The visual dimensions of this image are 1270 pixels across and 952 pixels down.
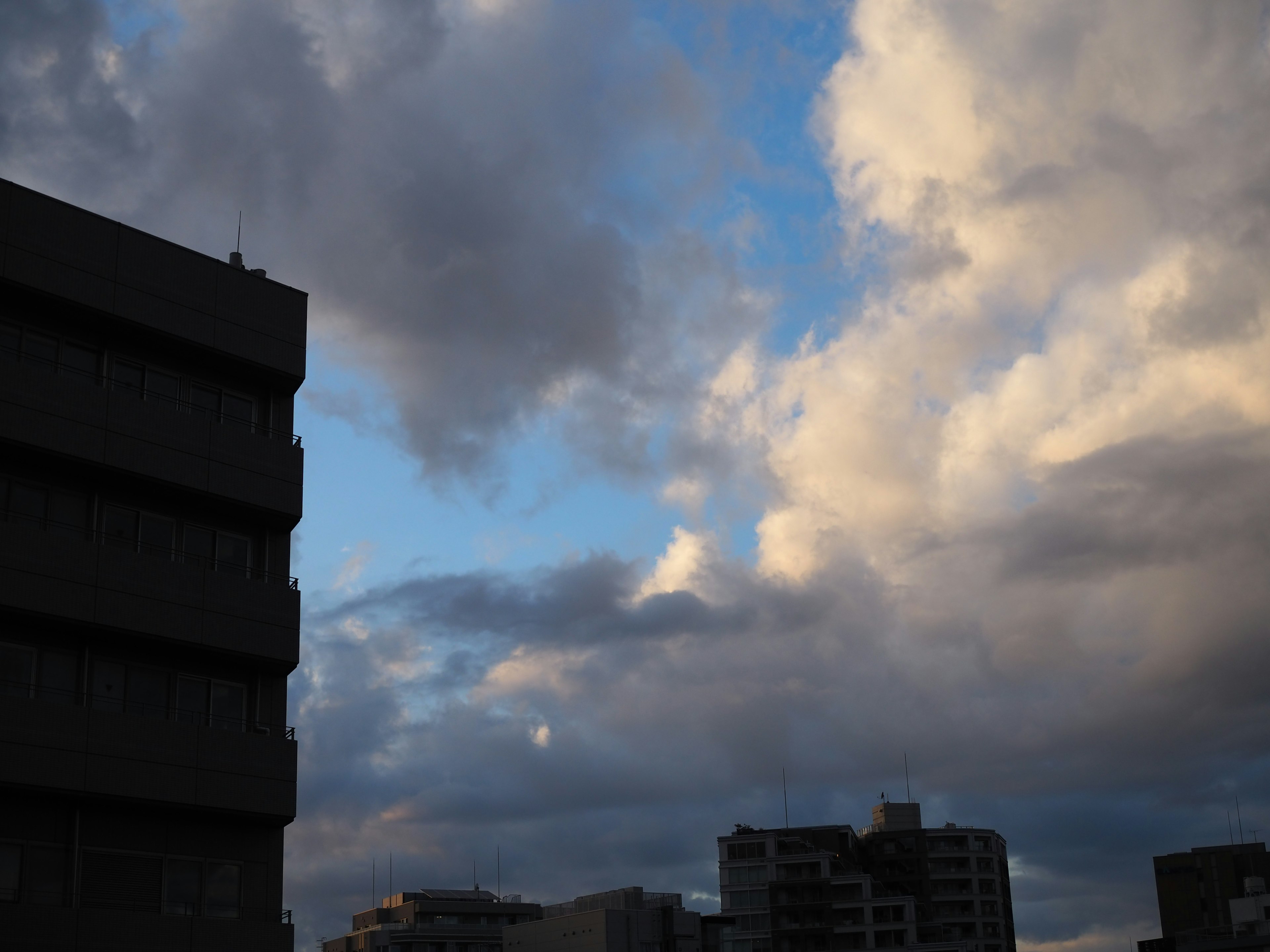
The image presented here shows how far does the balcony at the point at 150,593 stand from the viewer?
123 feet

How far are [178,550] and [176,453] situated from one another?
330 centimetres

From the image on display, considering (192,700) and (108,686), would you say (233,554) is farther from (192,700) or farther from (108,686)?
(108,686)

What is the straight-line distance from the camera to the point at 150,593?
1574 inches

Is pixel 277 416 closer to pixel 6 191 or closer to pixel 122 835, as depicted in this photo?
pixel 6 191

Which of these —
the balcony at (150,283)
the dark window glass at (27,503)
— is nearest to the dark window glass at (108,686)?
the dark window glass at (27,503)

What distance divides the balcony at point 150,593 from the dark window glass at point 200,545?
10 centimetres

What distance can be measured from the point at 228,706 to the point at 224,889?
5878mm

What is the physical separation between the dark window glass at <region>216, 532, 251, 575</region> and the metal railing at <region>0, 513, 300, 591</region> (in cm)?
2

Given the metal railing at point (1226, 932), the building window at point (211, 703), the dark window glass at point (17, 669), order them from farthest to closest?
1. the metal railing at point (1226, 932)
2. the building window at point (211, 703)
3. the dark window glass at point (17, 669)

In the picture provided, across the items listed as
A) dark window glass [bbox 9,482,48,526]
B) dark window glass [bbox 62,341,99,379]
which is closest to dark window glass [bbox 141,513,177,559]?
dark window glass [bbox 9,482,48,526]

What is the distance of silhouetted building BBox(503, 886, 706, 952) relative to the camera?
511ft

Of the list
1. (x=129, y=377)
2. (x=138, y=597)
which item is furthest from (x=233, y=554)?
(x=129, y=377)

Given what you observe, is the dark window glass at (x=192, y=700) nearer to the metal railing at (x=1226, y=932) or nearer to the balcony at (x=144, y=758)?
the balcony at (x=144, y=758)

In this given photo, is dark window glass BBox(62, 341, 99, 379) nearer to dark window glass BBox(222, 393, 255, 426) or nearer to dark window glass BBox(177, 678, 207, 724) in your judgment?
dark window glass BBox(222, 393, 255, 426)
